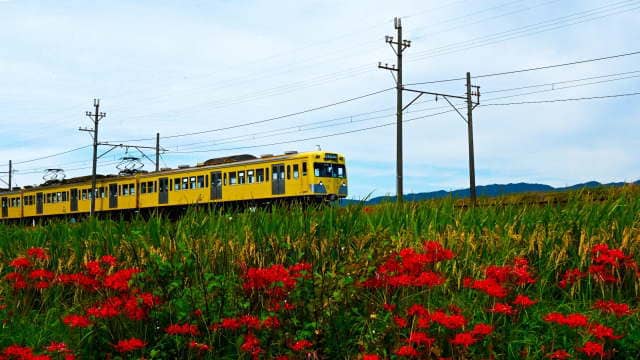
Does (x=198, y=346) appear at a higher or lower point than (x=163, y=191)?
lower

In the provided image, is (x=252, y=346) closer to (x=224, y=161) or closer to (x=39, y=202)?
(x=224, y=161)

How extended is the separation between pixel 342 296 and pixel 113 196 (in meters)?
32.8

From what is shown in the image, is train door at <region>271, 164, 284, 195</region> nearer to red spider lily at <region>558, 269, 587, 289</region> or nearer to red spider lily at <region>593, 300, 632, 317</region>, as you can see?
red spider lily at <region>558, 269, 587, 289</region>

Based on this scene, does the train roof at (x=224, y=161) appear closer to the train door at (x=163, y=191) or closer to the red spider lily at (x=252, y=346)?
the train door at (x=163, y=191)

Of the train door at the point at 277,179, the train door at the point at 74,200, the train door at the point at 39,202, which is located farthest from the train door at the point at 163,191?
the train door at the point at 39,202

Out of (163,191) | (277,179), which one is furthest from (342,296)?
(163,191)

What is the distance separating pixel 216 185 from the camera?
89.2 feet

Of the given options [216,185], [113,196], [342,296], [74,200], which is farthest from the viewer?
[74,200]

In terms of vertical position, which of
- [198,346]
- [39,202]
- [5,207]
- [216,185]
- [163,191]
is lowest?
[198,346]

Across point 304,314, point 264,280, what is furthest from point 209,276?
point 304,314

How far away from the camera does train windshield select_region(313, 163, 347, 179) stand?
24612 mm

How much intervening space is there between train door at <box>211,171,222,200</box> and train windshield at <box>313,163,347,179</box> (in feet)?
16.1

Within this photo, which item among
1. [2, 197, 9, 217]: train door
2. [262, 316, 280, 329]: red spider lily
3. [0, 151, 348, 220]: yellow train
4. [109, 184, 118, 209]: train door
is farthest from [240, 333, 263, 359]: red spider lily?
[2, 197, 9, 217]: train door

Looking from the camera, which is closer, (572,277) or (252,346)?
(252,346)
